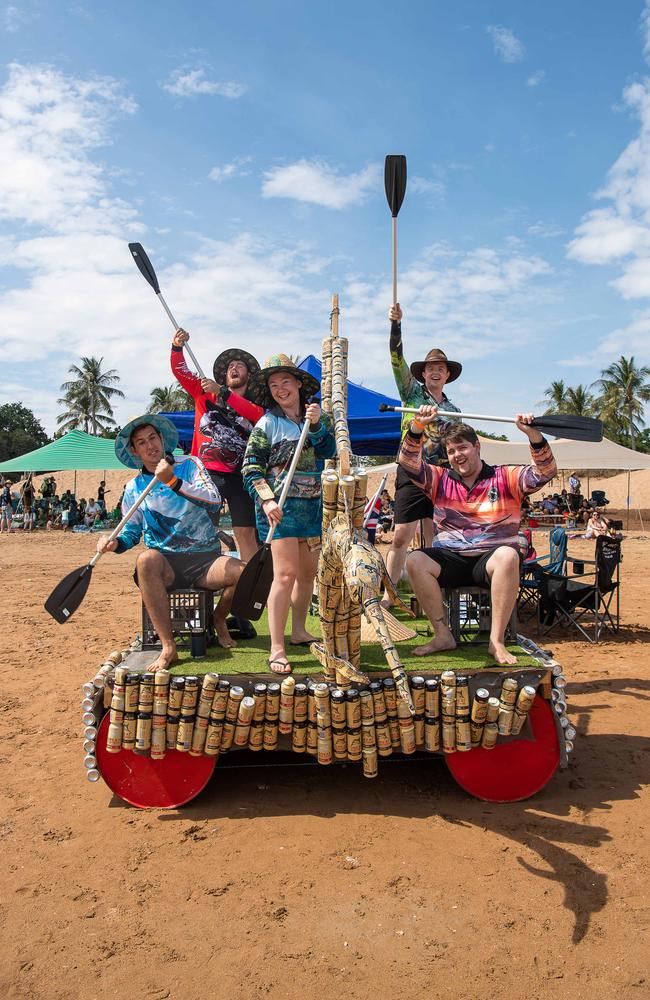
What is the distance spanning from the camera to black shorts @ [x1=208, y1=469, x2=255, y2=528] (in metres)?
4.62

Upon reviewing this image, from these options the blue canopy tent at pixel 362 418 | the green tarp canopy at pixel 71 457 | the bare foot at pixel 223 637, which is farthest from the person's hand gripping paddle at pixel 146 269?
the green tarp canopy at pixel 71 457

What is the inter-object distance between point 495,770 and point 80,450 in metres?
19.4

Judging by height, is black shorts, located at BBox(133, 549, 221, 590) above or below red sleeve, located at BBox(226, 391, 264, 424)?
below

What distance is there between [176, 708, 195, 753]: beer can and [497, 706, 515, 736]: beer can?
1450 mm

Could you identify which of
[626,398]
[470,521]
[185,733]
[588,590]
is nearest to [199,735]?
[185,733]

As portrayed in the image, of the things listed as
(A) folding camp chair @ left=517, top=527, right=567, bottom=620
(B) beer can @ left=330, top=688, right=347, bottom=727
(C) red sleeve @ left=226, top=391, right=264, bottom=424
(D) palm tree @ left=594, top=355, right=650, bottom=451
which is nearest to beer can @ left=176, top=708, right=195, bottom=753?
(B) beer can @ left=330, top=688, right=347, bottom=727

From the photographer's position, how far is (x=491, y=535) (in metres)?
3.91

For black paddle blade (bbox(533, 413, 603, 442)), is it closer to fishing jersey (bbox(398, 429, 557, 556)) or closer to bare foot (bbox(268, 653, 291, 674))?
fishing jersey (bbox(398, 429, 557, 556))

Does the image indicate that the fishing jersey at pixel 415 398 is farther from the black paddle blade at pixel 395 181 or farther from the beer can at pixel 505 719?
the beer can at pixel 505 719

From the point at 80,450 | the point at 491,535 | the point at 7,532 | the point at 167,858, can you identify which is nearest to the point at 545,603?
the point at 491,535

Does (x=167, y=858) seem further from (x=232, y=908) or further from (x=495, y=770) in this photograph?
(x=495, y=770)

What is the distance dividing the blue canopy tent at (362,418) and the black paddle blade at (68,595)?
483 cm

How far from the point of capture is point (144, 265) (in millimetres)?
4617

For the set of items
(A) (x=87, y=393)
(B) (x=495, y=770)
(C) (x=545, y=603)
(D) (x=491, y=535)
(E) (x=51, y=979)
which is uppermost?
(A) (x=87, y=393)
